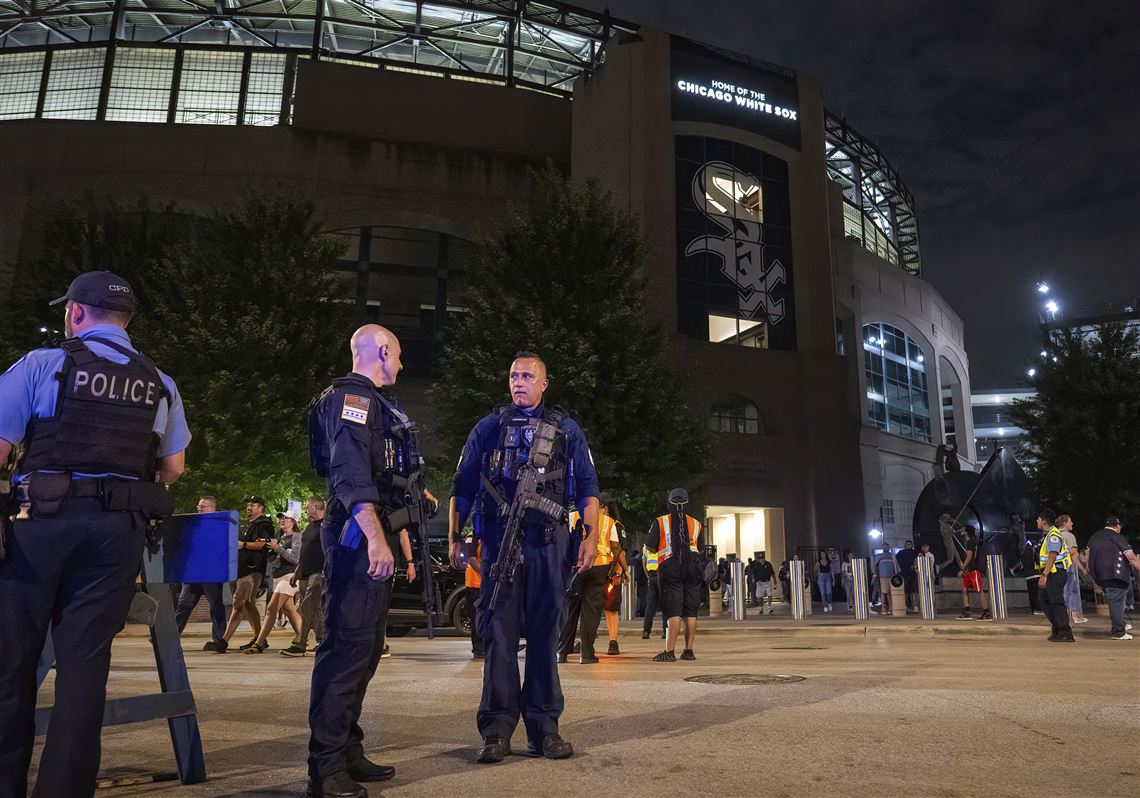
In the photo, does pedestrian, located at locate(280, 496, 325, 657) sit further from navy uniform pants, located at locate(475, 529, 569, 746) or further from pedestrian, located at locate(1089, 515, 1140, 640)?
pedestrian, located at locate(1089, 515, 1140, 640)

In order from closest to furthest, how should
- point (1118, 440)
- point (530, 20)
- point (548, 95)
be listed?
point (1118, 440) < point (548, 95) < point (530, 20)

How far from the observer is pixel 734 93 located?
34500 millimetres

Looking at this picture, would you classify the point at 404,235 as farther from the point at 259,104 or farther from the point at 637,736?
the point at 637,736

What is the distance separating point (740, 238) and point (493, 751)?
3135cm

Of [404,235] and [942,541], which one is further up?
[404,235]

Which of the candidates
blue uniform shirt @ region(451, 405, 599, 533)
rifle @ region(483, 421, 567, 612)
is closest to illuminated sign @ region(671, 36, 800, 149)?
blue uniform shirt @ region(451, 405, 599, 533)

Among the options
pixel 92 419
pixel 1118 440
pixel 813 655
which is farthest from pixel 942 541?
pixel 92 419

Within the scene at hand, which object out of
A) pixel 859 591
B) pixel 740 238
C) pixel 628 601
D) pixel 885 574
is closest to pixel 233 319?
pixel 628 601

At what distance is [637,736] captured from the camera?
14.0 ft

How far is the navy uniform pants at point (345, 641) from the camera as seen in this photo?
3326 mm

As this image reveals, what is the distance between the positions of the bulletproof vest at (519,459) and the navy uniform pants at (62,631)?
1868 mm

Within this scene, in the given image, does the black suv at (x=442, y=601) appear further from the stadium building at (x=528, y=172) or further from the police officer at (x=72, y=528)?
the stadium building at (x=528, y=172)

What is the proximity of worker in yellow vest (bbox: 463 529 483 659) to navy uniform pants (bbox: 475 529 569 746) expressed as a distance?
12cm

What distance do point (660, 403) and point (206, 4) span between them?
35928mm
